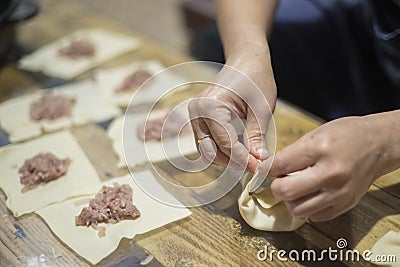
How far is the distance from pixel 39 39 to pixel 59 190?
2.47 ft

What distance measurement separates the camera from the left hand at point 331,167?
0.76 m

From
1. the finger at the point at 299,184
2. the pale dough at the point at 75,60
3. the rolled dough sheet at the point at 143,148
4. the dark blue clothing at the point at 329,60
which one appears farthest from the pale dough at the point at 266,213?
the pale dough at the point at 75,60

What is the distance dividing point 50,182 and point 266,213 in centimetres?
45

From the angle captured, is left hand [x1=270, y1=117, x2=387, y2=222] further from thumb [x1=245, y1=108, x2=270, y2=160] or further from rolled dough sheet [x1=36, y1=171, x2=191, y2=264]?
rolled dough sheet [x1=36, y1=171, x2=191, y2=264]

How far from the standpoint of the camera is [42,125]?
1.27 meters

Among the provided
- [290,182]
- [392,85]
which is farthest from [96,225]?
[392,85]

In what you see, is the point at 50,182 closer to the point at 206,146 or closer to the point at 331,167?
the point at 206,146

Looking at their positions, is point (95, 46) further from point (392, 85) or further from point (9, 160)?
point (392, 85)

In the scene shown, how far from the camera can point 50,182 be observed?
1086 mm

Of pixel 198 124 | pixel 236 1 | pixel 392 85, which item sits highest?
pixel 236 1

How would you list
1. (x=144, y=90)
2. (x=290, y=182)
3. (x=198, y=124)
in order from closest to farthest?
(x=290, y=182) < (x=198, y=124) < (x=144, y=90)

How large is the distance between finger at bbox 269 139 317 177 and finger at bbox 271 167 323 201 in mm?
17

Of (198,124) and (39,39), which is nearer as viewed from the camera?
(198,124)

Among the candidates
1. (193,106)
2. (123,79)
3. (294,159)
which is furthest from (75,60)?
(294,159)
